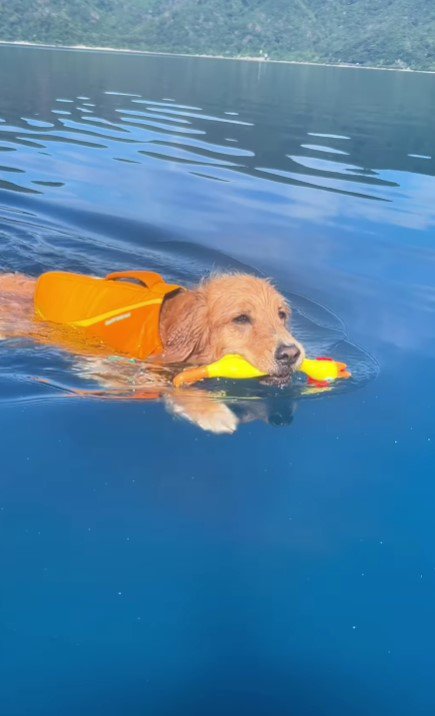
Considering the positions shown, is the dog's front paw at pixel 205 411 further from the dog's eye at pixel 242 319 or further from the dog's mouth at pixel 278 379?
the dog's eye at pixel 242 319

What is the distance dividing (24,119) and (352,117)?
36.2 ft

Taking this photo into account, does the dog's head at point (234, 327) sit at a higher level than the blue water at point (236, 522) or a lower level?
higher

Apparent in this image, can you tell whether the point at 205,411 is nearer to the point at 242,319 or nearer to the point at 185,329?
the point at 242,319

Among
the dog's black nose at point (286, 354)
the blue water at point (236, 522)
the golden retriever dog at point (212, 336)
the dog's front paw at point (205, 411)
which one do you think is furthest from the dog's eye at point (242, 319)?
the dog's front paw at point (205, 411)

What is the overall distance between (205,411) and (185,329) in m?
1.24

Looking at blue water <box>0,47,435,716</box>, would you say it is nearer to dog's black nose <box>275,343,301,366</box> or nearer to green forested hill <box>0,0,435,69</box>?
dog's black nose <box>275,343,301,366</box>

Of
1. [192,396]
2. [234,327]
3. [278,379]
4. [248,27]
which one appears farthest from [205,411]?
[248,27]

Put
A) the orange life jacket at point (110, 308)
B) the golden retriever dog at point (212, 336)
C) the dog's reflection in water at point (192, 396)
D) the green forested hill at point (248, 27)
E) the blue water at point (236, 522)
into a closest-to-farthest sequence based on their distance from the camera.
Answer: the blue water at point (236, 522), the dog's reflection in water at point (192, 396), the golden retriever dog at point (212, 336), the orange life jacket at point (110, 308), the green forested hill at point (248, 27)

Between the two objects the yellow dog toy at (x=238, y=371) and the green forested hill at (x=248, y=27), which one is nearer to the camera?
the yellow dog toy at (x=238, y=371)

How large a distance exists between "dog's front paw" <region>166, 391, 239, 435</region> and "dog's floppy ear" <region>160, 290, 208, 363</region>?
2.45 feet

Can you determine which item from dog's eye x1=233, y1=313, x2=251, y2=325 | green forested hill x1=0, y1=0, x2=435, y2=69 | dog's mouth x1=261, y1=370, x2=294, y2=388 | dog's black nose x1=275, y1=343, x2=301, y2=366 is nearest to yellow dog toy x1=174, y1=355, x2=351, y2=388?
dog's mouth x1=261, y1=370, x2=294, y2=388

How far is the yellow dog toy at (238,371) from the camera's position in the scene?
564 centimetres

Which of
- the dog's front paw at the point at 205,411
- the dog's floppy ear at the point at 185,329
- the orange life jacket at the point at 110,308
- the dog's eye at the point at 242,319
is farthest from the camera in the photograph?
the orange life jacket at the point at 110,308

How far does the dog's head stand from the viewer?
5.62 meters
